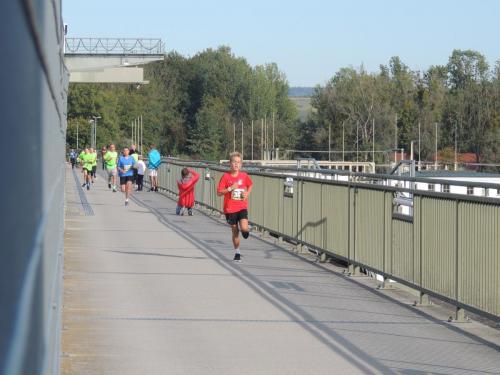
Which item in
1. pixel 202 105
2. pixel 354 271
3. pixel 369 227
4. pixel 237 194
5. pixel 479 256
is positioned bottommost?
pixel 354 271

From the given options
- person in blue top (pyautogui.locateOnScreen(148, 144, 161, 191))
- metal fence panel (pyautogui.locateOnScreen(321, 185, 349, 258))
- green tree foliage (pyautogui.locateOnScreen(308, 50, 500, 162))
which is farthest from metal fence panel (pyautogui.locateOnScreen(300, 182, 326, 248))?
→ green tree foliage (pyautogui.locateOnScreen(308, 50, 500, 162))

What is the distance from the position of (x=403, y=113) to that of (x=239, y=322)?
377ft

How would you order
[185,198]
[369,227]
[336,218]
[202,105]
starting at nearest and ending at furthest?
[369,227] < [336,218] < [185,198] < [202,105]

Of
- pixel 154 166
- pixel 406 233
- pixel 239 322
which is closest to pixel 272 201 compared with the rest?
pixel 406 233

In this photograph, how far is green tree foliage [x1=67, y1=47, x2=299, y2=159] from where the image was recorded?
136m

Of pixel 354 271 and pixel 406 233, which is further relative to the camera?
pixel 354 271

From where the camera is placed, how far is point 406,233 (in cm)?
1170

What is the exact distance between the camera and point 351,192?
563 inches

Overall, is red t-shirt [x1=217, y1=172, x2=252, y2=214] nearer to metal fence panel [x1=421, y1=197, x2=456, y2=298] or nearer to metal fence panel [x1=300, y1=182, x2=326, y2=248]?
metal fence panel [x1=300, y1=182, x2=326, y2=248]

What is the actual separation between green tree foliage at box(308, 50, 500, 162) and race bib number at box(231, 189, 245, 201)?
88.5 metres

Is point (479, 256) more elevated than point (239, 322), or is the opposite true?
point (479, 256)

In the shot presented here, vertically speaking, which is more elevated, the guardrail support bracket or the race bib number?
the race bib number

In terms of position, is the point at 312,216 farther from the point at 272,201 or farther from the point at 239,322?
the point at 239,322

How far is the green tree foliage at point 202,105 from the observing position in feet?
447
